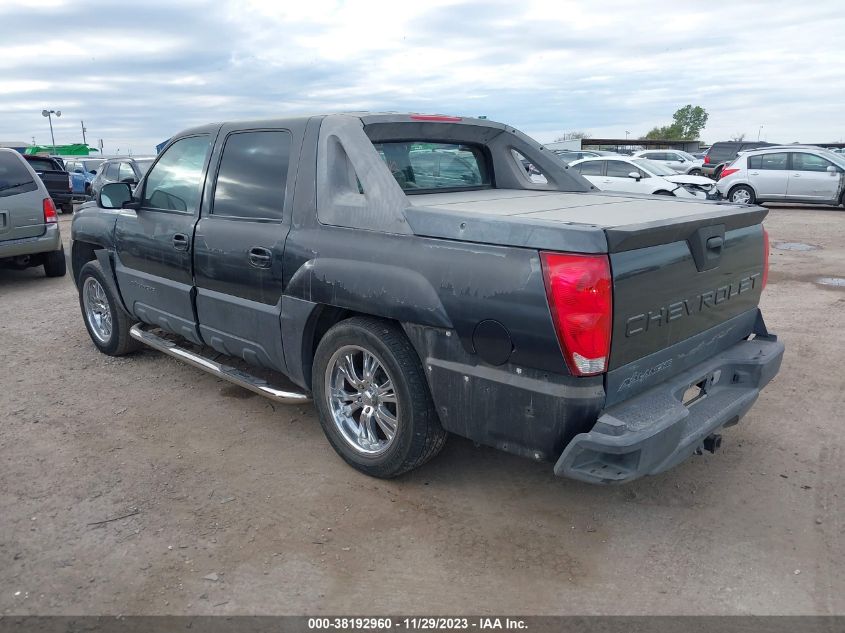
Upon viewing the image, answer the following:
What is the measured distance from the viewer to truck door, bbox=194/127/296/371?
3.84m

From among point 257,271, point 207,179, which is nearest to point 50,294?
point 207,179

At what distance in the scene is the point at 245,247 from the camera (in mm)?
3947

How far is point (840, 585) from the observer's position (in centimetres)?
277

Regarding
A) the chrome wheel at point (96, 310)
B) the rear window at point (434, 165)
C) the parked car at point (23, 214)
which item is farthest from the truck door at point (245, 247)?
the parked car at point (23, 214)

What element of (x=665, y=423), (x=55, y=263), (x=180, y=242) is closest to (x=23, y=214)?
(x=55, y=263)

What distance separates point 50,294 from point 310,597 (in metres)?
7.36

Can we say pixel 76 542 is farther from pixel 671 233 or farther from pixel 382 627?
pixel 671 233

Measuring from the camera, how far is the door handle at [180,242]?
4.40 metres

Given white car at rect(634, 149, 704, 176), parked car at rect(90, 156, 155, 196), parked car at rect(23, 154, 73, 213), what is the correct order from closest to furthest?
parked car at rect(90, 156, 155, 196)
parked car at rect(23, 154, 73, 213)
white car at rect(634, 149, 704, 176)

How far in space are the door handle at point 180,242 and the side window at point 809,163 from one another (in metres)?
17.0

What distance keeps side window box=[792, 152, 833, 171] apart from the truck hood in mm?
15614

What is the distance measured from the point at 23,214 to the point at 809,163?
1725 centimetres

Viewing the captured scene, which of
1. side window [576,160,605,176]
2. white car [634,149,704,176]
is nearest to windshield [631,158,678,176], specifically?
side window [576,160,605,176]

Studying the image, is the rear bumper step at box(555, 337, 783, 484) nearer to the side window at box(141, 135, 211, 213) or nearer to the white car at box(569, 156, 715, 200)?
the side window at box(141, 135, 211, 213)
